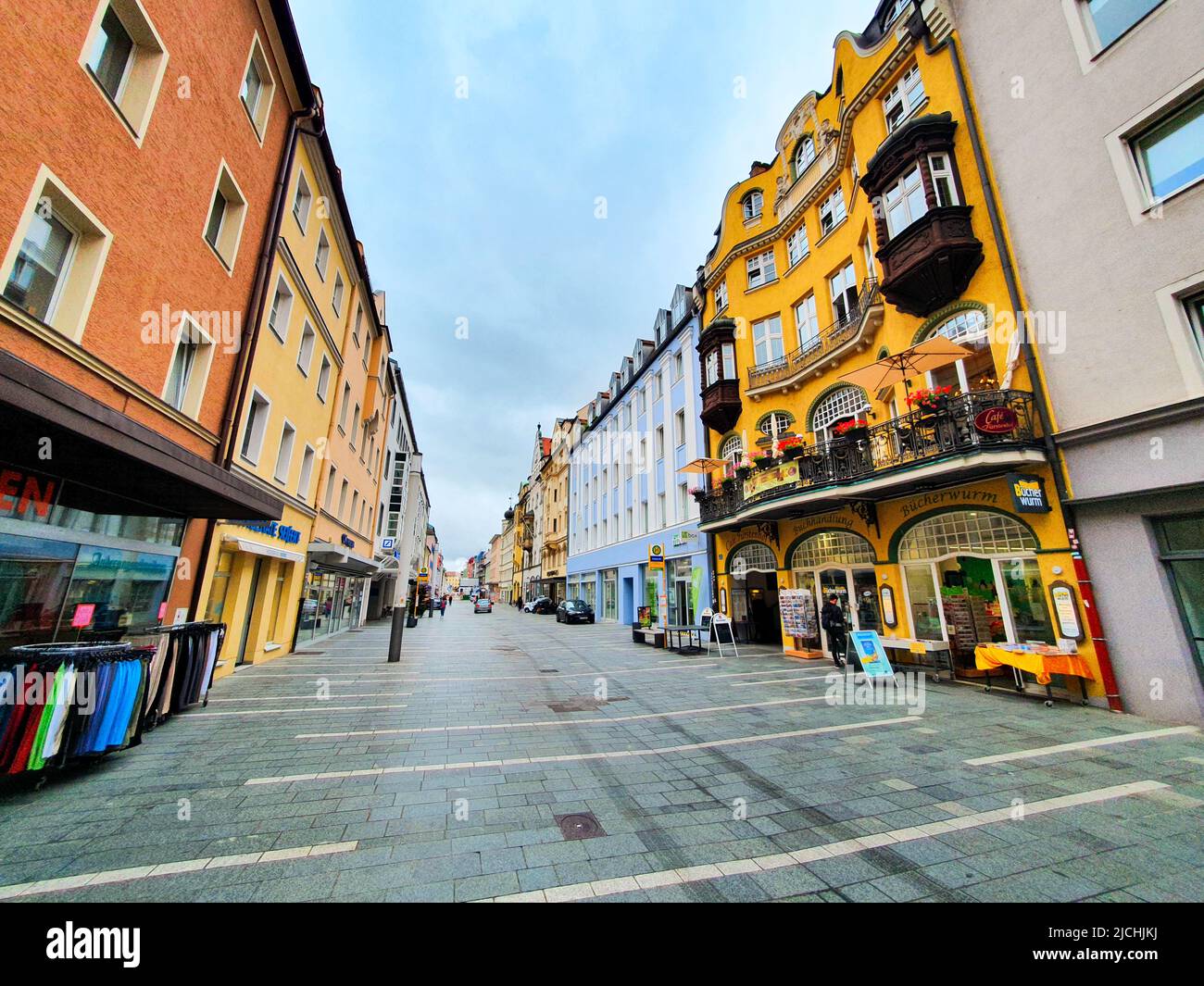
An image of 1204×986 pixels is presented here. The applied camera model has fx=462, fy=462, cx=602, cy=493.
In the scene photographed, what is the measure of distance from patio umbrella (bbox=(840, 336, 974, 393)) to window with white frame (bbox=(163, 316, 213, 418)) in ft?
44.0

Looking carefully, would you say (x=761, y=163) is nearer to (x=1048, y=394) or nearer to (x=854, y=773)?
(x=1048, y=394)

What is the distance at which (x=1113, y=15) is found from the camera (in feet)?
28.2

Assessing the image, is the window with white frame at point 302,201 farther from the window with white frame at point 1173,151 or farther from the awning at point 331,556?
the window with white frame at point 1173,151

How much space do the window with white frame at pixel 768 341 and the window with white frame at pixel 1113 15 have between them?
9.85 meters

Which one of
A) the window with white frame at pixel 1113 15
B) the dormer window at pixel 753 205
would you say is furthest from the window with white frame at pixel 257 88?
the dormer window at pixel 753 205

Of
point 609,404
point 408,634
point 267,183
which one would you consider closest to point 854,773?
point 267,183

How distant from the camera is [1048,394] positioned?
896 centimetres

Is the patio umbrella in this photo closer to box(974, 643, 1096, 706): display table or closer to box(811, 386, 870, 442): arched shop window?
box(811, 386, 870, 442): arched shop window

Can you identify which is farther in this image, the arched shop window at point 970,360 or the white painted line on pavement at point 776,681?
the arched shop window at point 970,360

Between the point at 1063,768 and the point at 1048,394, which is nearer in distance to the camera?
the point at 1063,768

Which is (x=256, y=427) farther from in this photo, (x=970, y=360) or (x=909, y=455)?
(x=970, y=360)

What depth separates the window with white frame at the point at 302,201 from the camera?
12555mm

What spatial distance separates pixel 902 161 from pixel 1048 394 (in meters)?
7.13

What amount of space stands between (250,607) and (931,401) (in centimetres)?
1731
